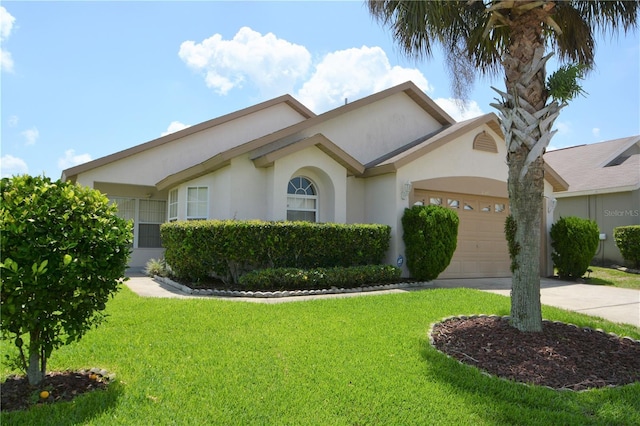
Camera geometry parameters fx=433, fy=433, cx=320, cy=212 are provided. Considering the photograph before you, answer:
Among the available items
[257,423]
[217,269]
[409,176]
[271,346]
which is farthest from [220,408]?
[409,176]

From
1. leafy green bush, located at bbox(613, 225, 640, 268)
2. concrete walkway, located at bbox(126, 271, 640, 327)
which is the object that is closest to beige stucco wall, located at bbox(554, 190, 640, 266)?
leafy green bush, located at bbox(613, 225, 640, 268)

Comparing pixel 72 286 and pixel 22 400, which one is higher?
pixel 72 286

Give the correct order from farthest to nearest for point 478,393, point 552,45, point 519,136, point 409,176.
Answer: point 409,176 → point 552,45 → point 519,136 → point 478,393

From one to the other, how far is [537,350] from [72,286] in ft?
17.6

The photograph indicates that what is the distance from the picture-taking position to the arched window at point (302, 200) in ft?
41.4

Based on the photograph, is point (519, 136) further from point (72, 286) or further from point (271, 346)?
point (72, 286)

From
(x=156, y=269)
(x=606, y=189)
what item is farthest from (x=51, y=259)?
(x=606, y=189)

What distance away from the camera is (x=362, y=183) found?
14.0 meters

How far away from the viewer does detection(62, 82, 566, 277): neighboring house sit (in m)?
12.3

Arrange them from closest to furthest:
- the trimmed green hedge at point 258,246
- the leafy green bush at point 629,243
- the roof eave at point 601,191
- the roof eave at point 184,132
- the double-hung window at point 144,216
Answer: the trimmed green hedge at point 258,246
the roof eave at point 184,132
the leafy green bush at point 629,243
the double-hung window at point 144,216
the roof eave at point 601,191

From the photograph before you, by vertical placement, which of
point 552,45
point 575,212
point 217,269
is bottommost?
point 217,269

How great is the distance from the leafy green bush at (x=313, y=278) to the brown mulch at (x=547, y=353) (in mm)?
4242

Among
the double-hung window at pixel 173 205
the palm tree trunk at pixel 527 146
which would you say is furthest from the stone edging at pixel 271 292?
the palm tree trunk at pixel 527 146

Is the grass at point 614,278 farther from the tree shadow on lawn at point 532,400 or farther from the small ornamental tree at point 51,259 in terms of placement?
the small ornamental tree at point 51,259
